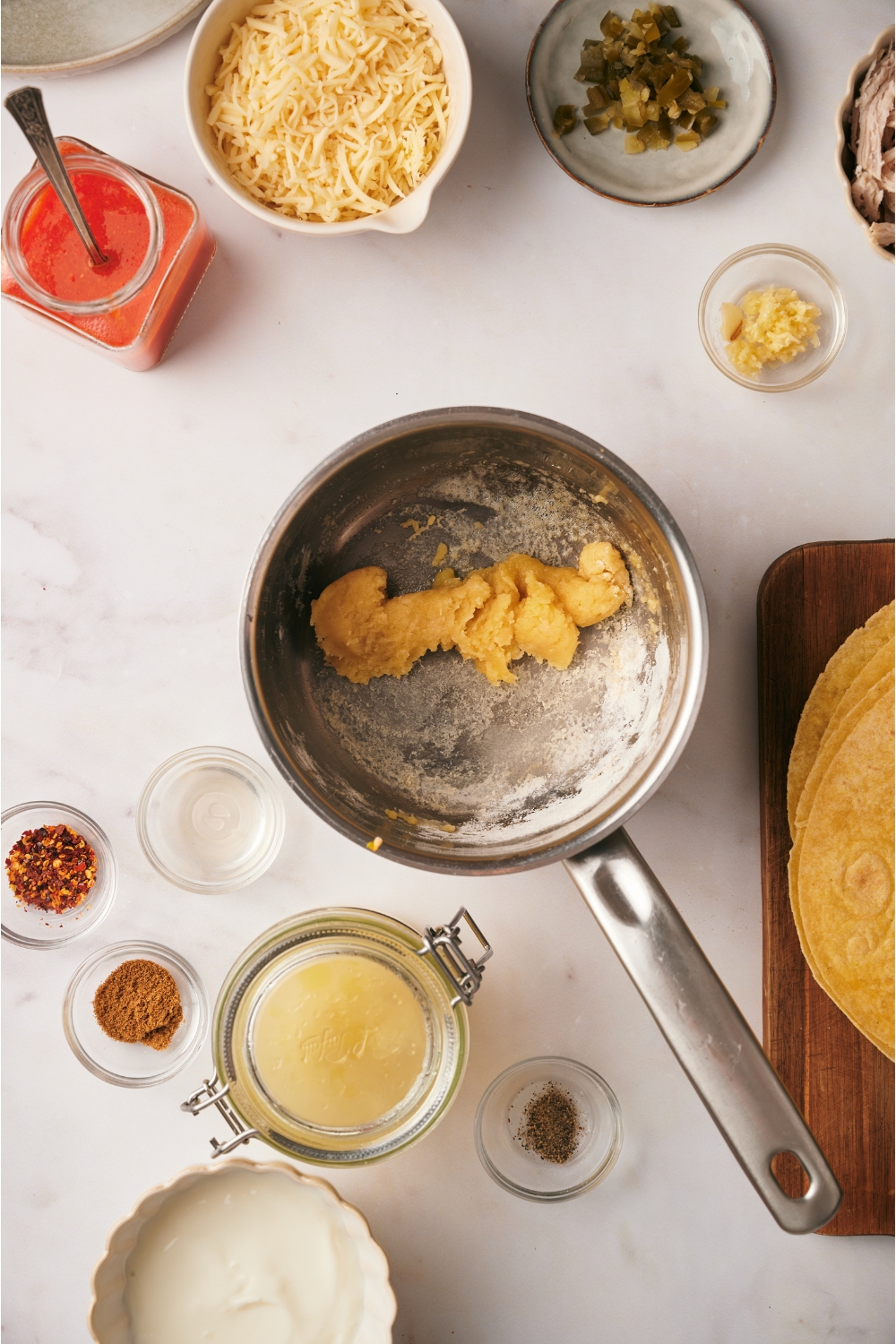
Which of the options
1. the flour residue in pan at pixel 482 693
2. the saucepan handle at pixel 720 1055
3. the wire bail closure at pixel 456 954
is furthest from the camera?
the flour residue in pan at pixel 482 693

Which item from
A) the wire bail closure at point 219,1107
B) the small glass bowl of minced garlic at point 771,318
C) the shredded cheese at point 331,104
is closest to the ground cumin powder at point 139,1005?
the wire bail closure at point 219,1107

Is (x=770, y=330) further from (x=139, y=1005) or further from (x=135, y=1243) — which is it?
(x=135, y=1243)

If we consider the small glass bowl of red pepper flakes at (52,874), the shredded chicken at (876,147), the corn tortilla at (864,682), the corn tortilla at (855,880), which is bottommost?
the small glass bowl of red pepper flakes at (52,874)

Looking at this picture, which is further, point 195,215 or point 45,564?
point 45,564

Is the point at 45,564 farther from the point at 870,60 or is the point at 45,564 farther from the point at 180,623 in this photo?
the point at 870,60

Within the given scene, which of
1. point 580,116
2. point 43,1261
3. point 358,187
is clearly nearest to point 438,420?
point 358,187

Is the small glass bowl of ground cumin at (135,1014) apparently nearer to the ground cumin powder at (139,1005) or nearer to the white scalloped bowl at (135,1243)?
the ground cumin powder at (139,1005)

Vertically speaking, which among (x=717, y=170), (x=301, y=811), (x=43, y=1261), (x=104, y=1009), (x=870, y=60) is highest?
(x=870, y=60)
